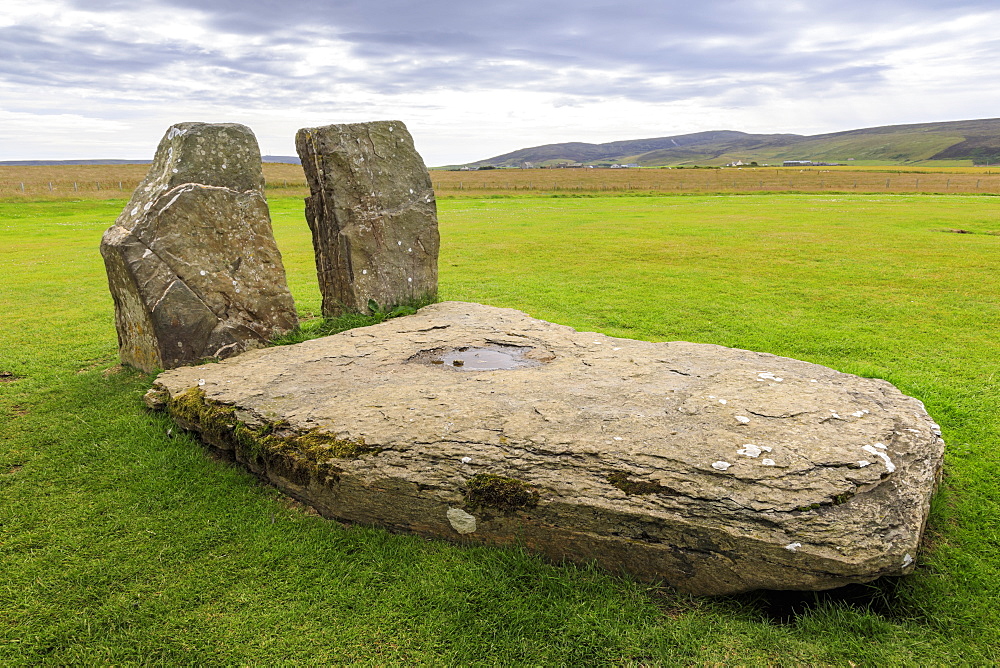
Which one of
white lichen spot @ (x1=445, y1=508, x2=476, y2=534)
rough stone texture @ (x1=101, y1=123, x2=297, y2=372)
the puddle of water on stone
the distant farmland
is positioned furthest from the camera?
the distant farmland

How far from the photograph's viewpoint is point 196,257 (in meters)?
8.22

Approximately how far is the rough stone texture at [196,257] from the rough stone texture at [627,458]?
161 cm

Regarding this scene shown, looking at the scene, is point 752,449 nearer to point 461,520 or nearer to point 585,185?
point 461,520

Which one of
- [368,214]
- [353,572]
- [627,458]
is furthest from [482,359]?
Answer: [368,214]

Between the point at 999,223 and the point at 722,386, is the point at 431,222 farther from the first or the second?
the point at 999,223

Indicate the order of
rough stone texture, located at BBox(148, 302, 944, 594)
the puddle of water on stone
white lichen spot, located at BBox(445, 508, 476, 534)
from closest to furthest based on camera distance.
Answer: rough stone texture, located at BBox(148, 302, 944, 594) < white lichen spot, located at BBox(445, 508, 476, 534) < the puddle of water on stone

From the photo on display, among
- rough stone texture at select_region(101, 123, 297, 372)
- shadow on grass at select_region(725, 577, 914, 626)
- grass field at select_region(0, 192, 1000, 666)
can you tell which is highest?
rough stone texture at select_region(101, 123, 297, 372)

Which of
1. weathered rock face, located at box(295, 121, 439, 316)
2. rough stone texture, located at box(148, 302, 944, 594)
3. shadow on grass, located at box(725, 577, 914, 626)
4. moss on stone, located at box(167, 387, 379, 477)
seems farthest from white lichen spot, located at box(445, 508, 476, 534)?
weathered rock face, located at box(295, 121, 439, 316)

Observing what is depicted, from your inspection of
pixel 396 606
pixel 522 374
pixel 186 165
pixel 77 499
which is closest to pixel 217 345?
pixel 186 165

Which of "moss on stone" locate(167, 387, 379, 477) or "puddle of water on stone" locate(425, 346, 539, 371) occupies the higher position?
"puddle of water on stone" locate(425, 346, 539, 371)

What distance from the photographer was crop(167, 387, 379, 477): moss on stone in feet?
16.9

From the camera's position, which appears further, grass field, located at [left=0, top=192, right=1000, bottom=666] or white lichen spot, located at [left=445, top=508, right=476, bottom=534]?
white lichen spot, located at [left=445, top=508, right=476, bottom=534]

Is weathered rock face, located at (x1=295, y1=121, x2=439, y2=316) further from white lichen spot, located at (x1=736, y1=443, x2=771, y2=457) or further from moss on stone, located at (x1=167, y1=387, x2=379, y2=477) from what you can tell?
white lichen spot, located at (x1=736, y1=443, x2=771, y2=457)

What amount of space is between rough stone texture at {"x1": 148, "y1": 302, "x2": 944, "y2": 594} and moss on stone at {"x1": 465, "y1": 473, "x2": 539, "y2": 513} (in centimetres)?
1
